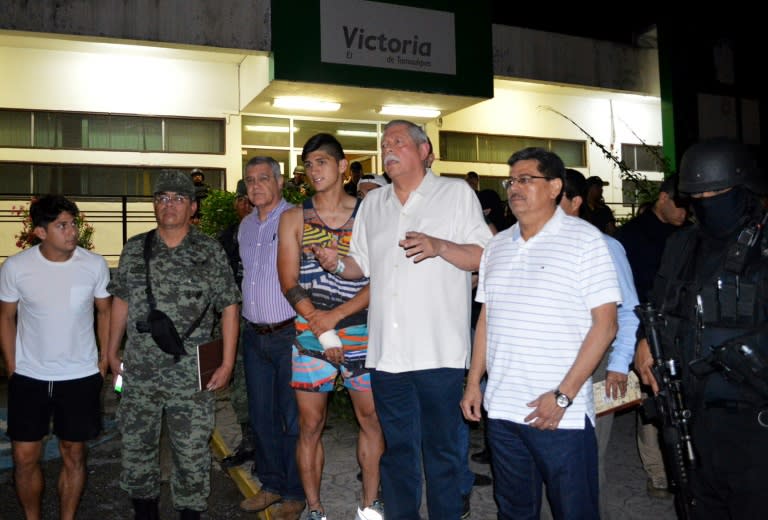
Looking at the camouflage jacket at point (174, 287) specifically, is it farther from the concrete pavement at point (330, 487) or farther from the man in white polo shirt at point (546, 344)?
the man in white polo shirt at point (546, 344)

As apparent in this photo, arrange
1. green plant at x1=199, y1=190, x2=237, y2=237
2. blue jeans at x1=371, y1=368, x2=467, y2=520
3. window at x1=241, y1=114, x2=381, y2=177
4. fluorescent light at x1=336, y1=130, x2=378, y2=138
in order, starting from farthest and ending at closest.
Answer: fluorescent light at x1=336, y1=130, x2=378, y2=138 → window at x1=241, y1=114, x2=381, y2=177 → green plant at x1=199, y1=190, x2=237, y2=237 → blue jeans at x1=371, y1=368, x2=467, y2=520

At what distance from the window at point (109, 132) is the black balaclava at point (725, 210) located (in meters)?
14.6

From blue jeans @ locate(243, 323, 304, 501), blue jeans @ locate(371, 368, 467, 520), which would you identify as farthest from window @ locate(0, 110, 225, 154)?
blue jeans @ locate(371, 368, 467, 520)

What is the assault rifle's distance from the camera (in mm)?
2930

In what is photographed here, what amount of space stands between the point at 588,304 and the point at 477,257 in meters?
0.72

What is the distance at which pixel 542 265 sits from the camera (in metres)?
2.88

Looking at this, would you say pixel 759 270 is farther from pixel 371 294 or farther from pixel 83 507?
pixel 83 507

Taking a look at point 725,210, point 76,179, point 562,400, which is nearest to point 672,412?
point 562,400

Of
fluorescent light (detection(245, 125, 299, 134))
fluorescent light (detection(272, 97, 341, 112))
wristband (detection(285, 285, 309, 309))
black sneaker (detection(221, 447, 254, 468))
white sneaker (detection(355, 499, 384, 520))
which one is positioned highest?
fluorescent light (detection(272, 97, 341, 112))

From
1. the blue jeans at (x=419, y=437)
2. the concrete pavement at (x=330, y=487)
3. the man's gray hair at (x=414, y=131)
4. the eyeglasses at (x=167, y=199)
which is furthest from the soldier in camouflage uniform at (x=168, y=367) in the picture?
the man's gray hair at (x=414, y=131)

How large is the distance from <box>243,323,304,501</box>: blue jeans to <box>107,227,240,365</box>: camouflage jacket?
1.55 ft

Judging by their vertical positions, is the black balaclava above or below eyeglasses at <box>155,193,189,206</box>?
below

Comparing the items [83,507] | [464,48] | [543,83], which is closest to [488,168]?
[543,83]

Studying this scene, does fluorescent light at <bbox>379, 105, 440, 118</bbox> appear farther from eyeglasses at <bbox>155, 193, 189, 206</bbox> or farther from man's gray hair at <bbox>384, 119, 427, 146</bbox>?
man's gray hair at <bbox>384, 119, 427, 146</bbox>
